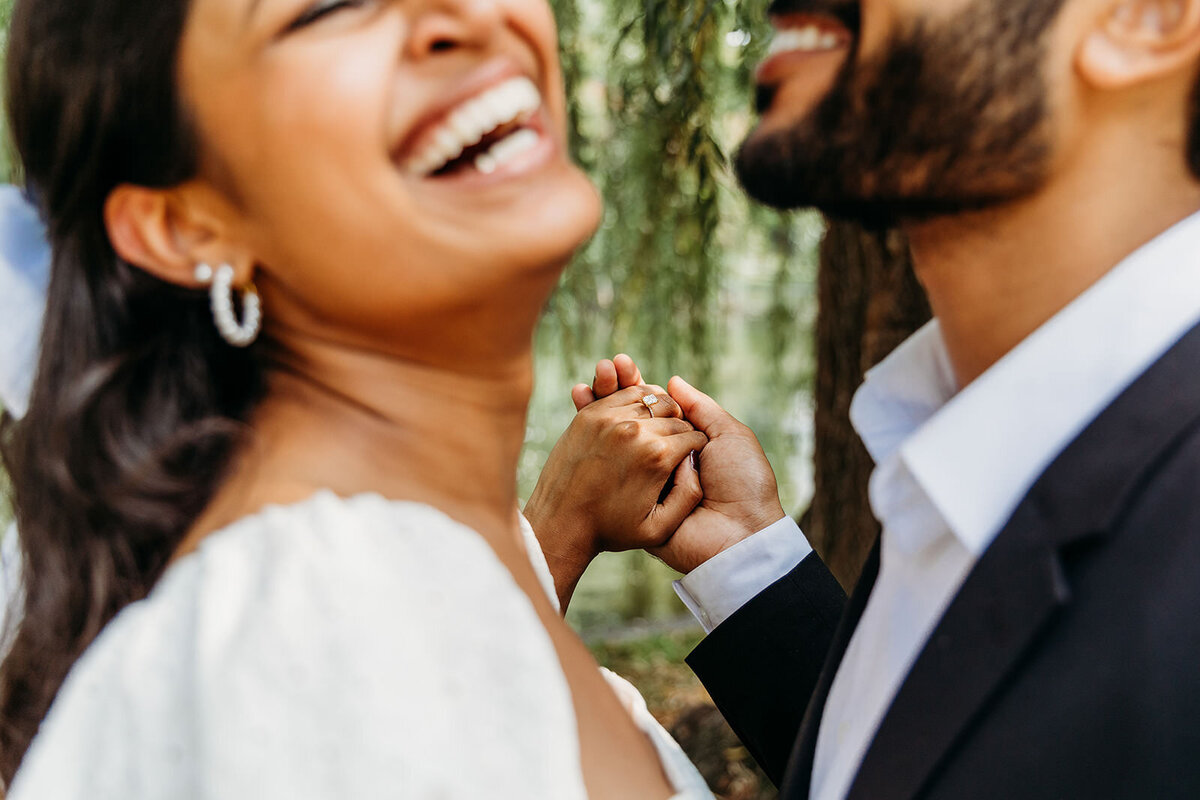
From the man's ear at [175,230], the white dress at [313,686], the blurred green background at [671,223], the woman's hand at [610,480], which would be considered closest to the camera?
the white dress at [313,686]

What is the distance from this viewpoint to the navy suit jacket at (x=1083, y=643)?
908mm

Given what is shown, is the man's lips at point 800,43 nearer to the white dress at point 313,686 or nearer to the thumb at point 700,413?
the thumb at point 700,413

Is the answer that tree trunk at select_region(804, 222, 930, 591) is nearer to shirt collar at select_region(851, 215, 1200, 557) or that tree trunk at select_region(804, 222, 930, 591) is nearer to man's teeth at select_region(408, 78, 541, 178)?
shirt collar at select_region(851, 215, 1200, 557)

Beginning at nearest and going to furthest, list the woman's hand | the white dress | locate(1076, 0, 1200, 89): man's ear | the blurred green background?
the white dress
locate(1076, 0, 1200, 89): man's ear
the woman's hand
the blurred green background

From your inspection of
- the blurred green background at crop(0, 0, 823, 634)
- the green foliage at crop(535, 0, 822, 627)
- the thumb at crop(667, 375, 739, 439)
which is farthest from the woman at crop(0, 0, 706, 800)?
the green foliage at crop(535, 0, 822, 627)

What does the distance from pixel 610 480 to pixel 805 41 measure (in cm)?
74

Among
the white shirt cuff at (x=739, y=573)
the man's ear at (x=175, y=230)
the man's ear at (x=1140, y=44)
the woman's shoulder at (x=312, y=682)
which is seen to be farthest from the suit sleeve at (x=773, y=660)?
the man's ear at (x=175, y=230)

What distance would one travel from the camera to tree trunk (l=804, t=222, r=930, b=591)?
260 centimetres

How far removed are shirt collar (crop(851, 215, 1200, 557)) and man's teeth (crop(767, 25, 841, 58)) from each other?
1.56 feet

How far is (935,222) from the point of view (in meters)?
1.28

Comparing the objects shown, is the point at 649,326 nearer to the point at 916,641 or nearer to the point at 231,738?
the point at 916,641

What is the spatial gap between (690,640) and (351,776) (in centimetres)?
647

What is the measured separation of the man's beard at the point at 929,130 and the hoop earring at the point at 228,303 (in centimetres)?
68

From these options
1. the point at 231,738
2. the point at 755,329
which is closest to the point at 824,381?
the point at 231,738
